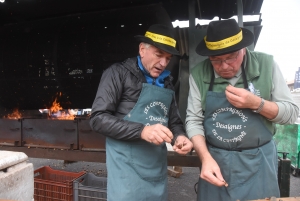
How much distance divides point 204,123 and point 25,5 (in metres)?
4.08

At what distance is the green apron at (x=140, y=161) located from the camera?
1.87 meters

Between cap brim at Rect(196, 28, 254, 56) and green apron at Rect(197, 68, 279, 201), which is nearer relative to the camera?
cap brim at Rect(196, 28, 254, 56)

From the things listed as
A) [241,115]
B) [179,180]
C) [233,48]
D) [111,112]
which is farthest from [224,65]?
[179,180]

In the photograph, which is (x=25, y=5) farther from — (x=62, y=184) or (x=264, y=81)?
(x=264, y=81)

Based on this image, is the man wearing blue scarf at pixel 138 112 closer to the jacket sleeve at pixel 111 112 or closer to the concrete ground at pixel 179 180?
the jacket sleeve at pixel 111 112

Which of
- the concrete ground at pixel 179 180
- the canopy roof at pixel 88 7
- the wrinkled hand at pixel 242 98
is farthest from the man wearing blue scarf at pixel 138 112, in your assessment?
the concrete ground at pixel 179 180

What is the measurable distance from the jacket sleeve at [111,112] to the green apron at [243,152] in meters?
0.66

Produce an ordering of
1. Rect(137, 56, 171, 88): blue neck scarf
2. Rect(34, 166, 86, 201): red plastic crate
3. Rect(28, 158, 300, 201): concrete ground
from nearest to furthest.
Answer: Rect(137, 56, 171, 88): blue neck scarf
Rect(34, 166, 86, 201): red plastic crate
Rect(28, 158, 300, 201): concrete ground

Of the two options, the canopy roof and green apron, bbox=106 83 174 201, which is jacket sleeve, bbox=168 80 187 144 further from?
the canopy roof

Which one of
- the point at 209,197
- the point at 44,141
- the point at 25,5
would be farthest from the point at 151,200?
the point at 25,5

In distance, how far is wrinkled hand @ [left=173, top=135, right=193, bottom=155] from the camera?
5.59 ft

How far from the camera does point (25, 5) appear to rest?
4.18 m

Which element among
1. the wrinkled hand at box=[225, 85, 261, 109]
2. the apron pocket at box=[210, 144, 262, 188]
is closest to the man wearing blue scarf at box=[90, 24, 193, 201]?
the apron pocket at box=[210, 144, 262, 188]

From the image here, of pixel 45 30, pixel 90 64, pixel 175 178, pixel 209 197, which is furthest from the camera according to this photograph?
pixel 175 178
